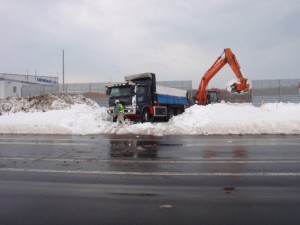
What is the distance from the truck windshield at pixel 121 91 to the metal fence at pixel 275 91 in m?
19.4

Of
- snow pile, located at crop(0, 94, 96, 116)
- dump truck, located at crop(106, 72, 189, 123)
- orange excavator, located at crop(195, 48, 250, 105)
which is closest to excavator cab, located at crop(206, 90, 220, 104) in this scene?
orange excavator, located at crop(195, 48, 250, 105)

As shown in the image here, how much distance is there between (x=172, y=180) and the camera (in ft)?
23.1

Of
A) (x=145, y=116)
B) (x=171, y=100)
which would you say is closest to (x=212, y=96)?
(x=171, y=100)

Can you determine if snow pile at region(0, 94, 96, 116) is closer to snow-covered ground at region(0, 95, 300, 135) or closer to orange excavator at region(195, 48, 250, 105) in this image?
snow-covered ground at region(0, 95, 300, 135)

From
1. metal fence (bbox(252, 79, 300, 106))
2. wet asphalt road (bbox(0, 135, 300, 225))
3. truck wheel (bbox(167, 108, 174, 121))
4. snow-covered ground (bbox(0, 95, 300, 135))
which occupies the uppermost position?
metal fence (bbox(252, 79, 300, 106))

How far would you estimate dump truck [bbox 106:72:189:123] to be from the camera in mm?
22328

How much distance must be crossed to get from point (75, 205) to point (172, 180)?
230 centimetres

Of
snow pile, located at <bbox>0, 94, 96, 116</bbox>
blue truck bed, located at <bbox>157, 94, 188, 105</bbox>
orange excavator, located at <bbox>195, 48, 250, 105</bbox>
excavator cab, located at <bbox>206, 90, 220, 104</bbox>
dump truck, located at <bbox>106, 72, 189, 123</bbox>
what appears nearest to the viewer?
dump truck, located at <bbox>106, 72, 189, 123</bbox>

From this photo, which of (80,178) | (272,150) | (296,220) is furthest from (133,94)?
(296,220)

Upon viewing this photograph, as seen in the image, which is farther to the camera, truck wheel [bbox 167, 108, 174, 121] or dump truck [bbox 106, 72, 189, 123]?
truck wheel [bbox 167, 108, 174, 121]

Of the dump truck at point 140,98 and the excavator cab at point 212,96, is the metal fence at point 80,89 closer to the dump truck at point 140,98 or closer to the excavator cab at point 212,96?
the excavator cab at point 212,96

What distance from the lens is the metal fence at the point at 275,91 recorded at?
36.6m

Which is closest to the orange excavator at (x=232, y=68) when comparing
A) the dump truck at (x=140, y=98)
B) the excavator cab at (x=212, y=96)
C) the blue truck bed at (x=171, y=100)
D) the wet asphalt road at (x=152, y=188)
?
the blue truck bed at (x=171, y=100)

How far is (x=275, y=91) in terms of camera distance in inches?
1460
